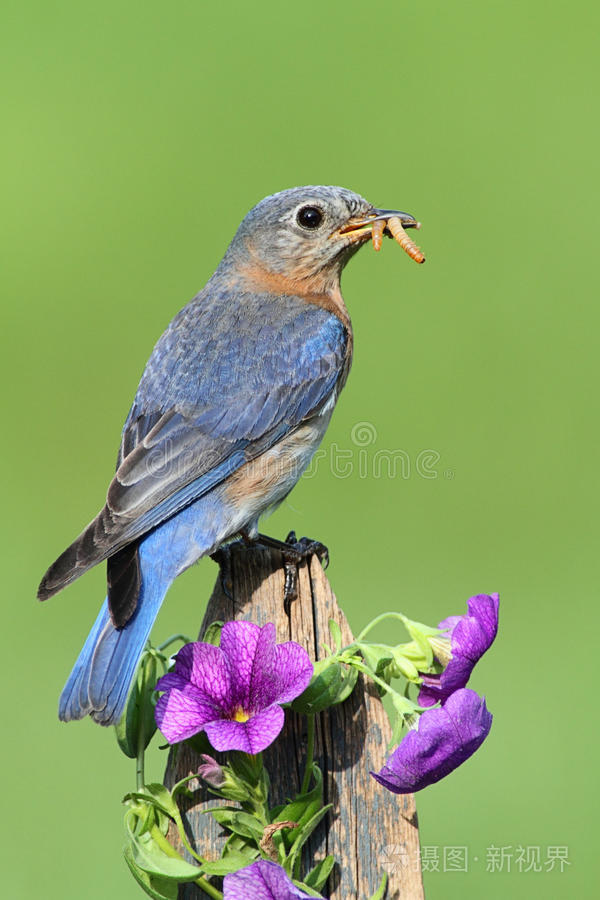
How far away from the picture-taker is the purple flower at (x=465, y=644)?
2.57 metres

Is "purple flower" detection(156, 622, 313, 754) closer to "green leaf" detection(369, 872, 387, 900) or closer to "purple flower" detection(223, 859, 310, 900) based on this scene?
"purple flower" detection(223, 859, 310, 900)

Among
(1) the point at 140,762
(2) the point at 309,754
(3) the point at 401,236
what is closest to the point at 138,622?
(1) the point at 140,762

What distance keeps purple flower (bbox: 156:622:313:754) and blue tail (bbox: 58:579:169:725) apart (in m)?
0.29

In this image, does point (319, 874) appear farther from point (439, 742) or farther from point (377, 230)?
point (377, 230)

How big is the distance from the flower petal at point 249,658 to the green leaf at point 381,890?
49cm

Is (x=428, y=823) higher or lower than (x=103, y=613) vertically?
lower

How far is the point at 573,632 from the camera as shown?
7227 millimetres

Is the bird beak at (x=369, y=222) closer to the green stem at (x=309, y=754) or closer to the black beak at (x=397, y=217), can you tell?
the black beak at (x=397, y=217)

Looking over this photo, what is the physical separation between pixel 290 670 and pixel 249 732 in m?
0.16

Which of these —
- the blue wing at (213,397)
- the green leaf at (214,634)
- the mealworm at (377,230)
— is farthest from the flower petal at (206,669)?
the mealworm at (377,230)

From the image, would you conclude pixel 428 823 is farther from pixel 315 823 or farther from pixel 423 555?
pixel 315 823

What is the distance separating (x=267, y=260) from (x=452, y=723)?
2.68m

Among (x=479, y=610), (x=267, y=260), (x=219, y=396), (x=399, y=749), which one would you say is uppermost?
(x=267, y=260)

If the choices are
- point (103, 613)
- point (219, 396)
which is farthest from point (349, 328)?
point (103, 613)
